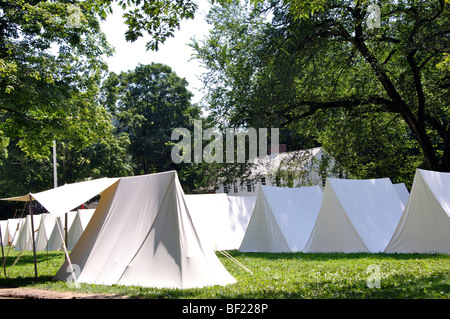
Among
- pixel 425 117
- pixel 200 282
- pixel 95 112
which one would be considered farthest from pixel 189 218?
pixel 425 117

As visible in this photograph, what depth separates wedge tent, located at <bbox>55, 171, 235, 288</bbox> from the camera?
29.0 ft

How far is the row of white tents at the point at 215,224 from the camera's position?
905cm

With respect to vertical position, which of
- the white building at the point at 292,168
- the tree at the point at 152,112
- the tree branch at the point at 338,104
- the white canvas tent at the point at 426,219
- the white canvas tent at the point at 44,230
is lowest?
the white canvas tent at the point at 44,230

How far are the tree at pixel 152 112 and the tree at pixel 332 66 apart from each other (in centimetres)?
2602

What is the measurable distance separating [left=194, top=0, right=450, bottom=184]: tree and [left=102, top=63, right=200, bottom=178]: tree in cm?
2602

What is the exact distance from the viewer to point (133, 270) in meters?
9.21

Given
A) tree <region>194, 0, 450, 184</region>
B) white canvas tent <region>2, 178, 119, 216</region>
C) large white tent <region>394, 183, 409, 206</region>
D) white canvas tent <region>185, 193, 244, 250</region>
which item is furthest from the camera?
large white tent <region>394, 183, 409, 206</region>

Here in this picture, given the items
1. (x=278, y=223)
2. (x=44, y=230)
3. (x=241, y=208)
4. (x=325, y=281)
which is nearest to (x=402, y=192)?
(x=241, y=208)

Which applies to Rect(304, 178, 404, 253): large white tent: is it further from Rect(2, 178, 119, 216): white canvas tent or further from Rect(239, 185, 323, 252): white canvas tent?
Rect(2, 178, 119, 216): white canvas tent

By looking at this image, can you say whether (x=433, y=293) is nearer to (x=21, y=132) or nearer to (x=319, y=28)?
(x=319, y=28)

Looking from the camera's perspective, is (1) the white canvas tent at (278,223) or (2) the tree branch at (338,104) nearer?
(1) the white canvas tent at (278,223)

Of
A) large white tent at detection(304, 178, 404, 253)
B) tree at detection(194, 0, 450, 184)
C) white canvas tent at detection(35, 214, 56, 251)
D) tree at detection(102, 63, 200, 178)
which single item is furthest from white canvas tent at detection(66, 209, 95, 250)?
tree at detection(102, 63, 200, 178)

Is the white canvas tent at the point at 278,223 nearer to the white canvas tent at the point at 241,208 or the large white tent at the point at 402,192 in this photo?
the white canvas tent at the point at 241,208

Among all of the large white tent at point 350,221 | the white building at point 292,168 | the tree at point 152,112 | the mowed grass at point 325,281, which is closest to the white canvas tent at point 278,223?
the large white tent at point 350,221
